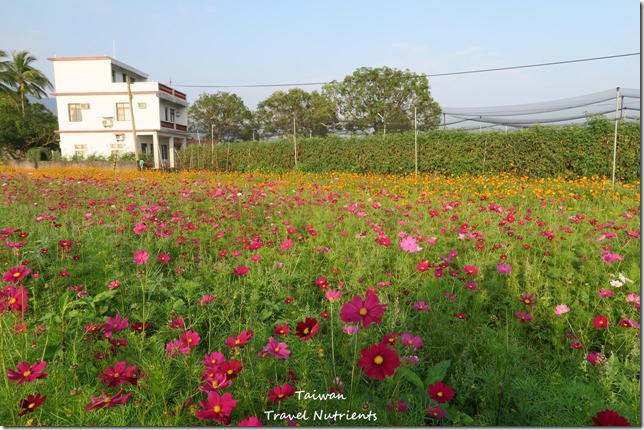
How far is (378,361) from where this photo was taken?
89 cm

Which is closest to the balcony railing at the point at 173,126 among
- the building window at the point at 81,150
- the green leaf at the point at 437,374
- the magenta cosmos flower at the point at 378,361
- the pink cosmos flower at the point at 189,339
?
the building window at the point at 81,150

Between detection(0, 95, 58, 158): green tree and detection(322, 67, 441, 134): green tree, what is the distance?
1949 cm

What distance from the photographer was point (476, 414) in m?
1.25

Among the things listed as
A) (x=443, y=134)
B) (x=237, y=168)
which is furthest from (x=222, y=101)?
(x=443, y=134)

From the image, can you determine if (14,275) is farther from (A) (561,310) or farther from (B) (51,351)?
(A) (561,310)

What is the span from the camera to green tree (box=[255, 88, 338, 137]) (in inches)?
1183

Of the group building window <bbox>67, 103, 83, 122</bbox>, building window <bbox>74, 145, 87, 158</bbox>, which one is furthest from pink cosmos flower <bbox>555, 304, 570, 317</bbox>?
building window <bbox>67, 103, 83, 122</bbox>

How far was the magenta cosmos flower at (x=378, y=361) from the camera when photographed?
88 centimetres

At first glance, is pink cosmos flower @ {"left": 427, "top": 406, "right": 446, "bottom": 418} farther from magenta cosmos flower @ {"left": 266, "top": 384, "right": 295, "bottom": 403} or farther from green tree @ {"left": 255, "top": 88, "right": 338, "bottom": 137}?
green tree @ {"left": 255, "top": 88, "right": 338, "bottom": 137}

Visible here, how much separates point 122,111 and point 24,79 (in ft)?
30.2

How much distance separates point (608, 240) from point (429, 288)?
1.42 m

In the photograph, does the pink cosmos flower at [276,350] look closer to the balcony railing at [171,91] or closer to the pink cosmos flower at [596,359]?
the pink cosmos flower at [596,359]

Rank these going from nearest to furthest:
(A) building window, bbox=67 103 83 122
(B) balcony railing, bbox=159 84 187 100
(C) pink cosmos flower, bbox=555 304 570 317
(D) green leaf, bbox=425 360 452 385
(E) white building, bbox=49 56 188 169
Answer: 1. (D) green leaf, bbox=425 360 452 385
2. (C) pink cosmos flower, bbox=555 304 570 317
3. (E) white building, bbox=49 56 188 169
4. (A) building window, bbox=67 103 83 122
5. (B) balcony railing, bbox=159 84 187 100

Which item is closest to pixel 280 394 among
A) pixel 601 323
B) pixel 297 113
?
pixel 601 323
